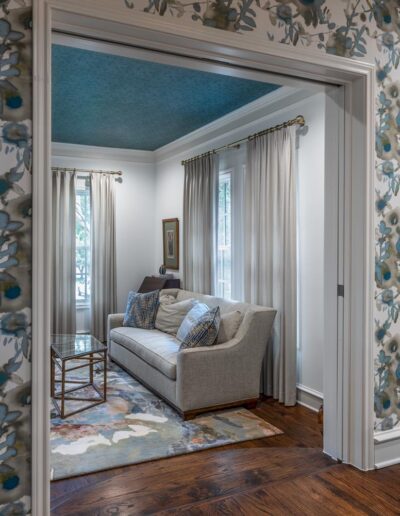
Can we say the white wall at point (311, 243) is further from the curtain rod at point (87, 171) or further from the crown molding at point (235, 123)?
the curtain rod at point (87, 171)

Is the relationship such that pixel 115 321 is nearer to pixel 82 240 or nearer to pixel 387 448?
pixel 82 240

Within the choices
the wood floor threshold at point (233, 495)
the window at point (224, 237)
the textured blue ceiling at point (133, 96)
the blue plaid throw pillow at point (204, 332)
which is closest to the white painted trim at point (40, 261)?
the wood floor threshold at point (233, 495)

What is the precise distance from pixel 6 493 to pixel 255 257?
3217mm

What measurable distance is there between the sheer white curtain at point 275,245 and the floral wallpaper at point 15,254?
9.08ft

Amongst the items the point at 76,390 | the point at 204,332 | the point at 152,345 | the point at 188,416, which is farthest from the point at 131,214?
the point at 188,416

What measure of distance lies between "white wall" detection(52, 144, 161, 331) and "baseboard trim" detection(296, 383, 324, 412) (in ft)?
11.3

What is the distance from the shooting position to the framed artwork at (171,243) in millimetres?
6289

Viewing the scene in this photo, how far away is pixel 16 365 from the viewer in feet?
5.40

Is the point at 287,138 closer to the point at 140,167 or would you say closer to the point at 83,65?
the point at 83,65

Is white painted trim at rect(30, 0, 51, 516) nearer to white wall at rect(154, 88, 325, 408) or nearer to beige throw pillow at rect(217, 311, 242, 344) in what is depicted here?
beige throw pillow at rect(217, 311, 242, 344)

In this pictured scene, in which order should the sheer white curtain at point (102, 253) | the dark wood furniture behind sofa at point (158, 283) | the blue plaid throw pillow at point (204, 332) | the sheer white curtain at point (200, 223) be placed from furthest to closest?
the sheer white curtain at point (102, 253), the dark wood furniture behind sofa at point (158, 283), the sheer white curtain at point (200, 223), the blue plaid throw pillow at point (204, 332)

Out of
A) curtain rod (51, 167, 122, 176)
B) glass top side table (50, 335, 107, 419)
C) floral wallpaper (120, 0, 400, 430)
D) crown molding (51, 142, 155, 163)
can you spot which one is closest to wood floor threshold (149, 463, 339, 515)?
floral wallpaper (120, 0, 400, 430)

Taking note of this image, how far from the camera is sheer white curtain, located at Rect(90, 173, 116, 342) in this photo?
21.4 ft

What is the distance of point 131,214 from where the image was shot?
690cm
